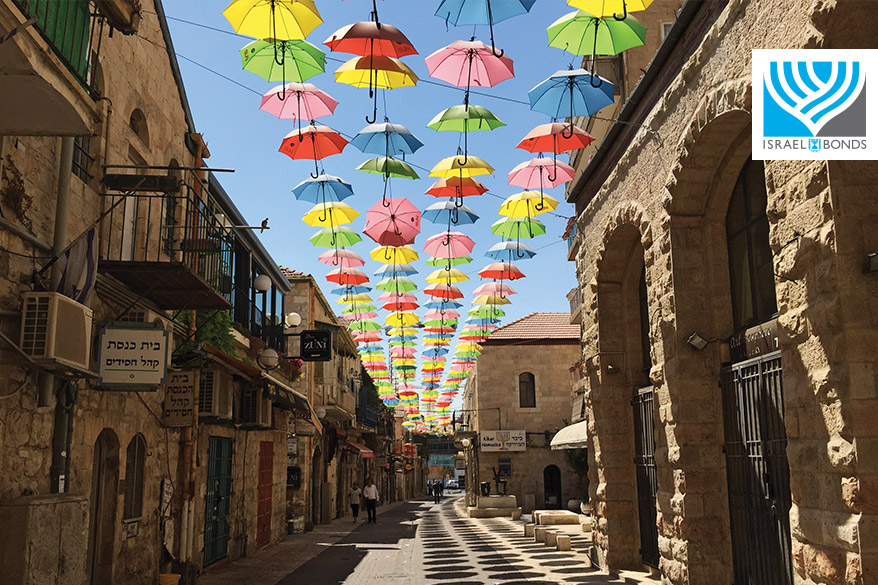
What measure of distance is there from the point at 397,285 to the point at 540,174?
6.91 meters

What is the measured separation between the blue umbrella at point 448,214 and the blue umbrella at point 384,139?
→ 11.5ft

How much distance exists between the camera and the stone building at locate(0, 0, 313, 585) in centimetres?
641

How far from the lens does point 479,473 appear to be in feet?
113

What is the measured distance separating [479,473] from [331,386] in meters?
10.8

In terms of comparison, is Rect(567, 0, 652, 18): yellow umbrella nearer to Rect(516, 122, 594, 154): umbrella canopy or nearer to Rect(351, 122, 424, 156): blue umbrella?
Rect(516, 122, 594, 154): umbrella canopy

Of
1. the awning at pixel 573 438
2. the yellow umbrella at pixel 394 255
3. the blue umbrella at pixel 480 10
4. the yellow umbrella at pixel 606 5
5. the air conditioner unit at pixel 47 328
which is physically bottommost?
the awning at pixel 573 438

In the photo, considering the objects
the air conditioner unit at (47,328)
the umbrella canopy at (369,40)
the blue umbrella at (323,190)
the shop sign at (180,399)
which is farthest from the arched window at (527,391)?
the air conditioner unit at (47,328)

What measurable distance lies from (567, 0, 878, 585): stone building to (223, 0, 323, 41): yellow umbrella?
4.34m

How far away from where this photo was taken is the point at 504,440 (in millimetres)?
34125

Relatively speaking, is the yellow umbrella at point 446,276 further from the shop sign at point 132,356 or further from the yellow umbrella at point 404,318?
the shop sign at point 132,356

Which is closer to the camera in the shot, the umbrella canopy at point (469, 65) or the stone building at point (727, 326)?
the stone building at point (727, 326)

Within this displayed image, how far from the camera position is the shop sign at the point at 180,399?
36.5ft

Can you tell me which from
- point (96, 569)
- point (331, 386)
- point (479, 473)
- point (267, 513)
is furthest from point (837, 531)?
point (479, 473)

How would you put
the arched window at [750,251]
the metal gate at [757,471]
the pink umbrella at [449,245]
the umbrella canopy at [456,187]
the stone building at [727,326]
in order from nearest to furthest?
the stone building at [727,326] → the metal gate at [757,471] → the arched window at [750,251] → the umbrella canopy at [456,187] → the pink umbrella at [449,245]
